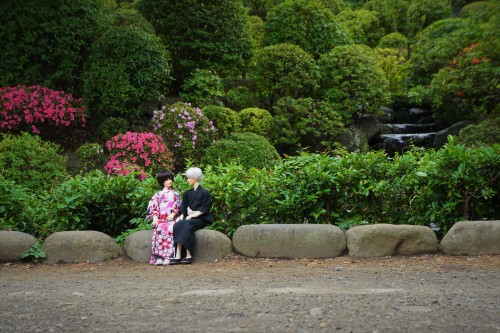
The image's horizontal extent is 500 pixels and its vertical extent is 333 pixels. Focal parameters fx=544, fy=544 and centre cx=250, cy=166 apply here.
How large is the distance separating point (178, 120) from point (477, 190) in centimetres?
719

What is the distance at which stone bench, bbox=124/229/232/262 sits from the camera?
A: 20.0ft

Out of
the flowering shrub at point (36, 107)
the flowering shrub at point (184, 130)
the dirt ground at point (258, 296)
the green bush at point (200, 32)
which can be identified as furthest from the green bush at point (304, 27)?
the dirt ground at point (258, 296)

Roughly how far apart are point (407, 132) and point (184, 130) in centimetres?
771

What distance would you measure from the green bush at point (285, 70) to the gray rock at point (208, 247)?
899 centimetres

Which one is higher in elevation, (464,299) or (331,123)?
(331,123)

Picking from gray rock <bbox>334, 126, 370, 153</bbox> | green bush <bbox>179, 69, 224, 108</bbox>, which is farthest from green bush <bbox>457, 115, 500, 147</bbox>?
green bush <bbox>179, 69, 224, 108</bbox>

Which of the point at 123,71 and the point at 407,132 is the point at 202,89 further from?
the point at 407,132

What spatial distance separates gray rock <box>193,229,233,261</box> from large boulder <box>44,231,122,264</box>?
1.03 m

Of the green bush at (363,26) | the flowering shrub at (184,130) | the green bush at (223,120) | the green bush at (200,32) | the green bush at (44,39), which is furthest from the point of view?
the green bush at (363,26)

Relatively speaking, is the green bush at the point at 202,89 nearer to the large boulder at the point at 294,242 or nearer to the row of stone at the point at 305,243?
the row of stone at the point at 305,243

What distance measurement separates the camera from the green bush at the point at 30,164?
8.33 meters

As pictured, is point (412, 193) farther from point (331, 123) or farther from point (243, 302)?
point (331, 123)

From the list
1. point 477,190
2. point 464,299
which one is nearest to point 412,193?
point 477,190

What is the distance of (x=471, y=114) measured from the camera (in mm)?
14523
